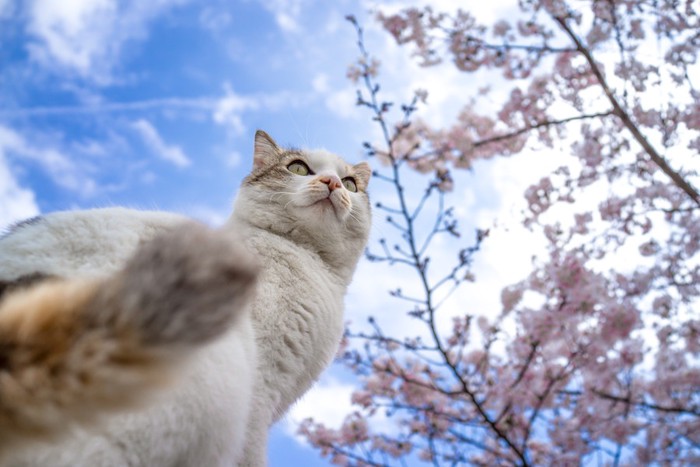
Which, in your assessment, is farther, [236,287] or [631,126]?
[631,126]

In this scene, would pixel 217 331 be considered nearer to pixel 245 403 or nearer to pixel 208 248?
pixel 208 248

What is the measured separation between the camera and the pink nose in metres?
2.63

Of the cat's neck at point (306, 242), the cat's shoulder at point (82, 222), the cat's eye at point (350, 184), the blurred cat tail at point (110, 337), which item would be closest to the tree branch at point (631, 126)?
the cat's eye at point (350, 184)

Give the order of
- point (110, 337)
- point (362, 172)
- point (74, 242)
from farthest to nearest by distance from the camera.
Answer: point (362, 172)
point (74, 242)
point (110, 337)

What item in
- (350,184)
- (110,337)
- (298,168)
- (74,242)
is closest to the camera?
(110,337)

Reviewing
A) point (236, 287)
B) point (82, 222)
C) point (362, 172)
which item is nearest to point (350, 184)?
point (362, 172)

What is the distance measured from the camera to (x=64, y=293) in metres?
0.91

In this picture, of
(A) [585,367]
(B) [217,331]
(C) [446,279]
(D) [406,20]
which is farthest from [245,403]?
(D) [406,20]

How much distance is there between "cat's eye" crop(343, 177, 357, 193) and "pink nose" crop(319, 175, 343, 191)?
0.26 meters

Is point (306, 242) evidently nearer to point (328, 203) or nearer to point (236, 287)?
point (328, 203)

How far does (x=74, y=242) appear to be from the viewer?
1673 millimetres

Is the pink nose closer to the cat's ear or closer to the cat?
the cat

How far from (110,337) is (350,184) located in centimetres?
224

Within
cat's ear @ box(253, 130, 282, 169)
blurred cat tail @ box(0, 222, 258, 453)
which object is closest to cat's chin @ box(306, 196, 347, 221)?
cat's ear @ box(253, 130, 282, 169)
